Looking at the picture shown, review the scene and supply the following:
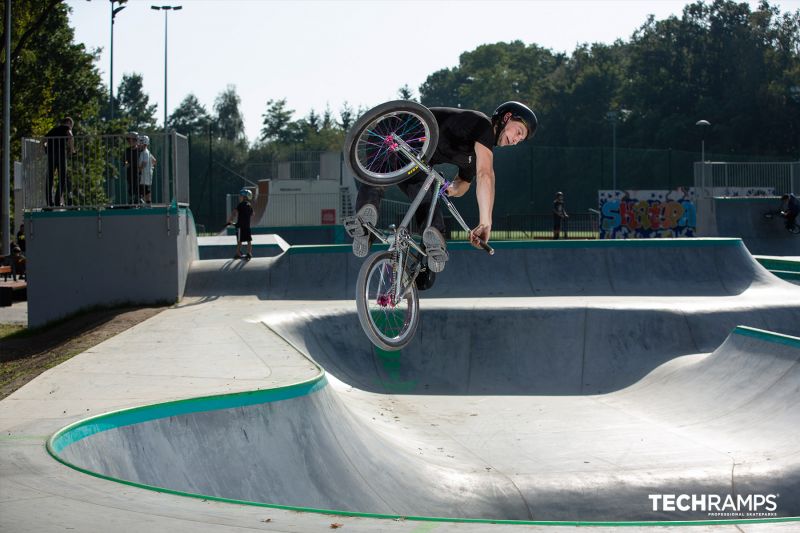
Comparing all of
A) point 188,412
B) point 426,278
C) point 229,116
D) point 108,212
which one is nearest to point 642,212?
point 108,212

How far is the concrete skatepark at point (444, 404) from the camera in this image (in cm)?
669

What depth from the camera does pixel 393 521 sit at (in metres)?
4.93

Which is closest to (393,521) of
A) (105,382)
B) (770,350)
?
(105,382)

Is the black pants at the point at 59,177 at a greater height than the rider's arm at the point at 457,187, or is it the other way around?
the black pants at the point at 59,177

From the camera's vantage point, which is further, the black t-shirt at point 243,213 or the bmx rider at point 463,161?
the black t-shirt at point 243,213

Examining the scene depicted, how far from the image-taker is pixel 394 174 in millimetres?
7230

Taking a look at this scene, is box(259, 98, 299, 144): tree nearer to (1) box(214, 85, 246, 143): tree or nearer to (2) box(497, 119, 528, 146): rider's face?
(1) box(214, 85, 246, 143): tree

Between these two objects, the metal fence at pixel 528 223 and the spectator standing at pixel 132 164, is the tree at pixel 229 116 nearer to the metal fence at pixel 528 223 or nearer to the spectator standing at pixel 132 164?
the metal fence at pixel 528 223

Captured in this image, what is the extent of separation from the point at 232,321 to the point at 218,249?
11.2 m

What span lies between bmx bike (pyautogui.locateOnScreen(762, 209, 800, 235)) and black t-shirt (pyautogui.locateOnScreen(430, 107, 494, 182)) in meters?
28.7

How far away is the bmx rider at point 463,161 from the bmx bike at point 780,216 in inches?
1127

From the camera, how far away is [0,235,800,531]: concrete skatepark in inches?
263

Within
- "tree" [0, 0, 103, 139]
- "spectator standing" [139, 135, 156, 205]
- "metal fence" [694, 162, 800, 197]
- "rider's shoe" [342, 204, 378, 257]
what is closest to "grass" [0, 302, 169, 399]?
"spectator standing" [139, 135, 156, 205]

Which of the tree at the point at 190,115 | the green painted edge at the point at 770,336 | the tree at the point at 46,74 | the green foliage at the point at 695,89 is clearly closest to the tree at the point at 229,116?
the tree at the point at 190,115
